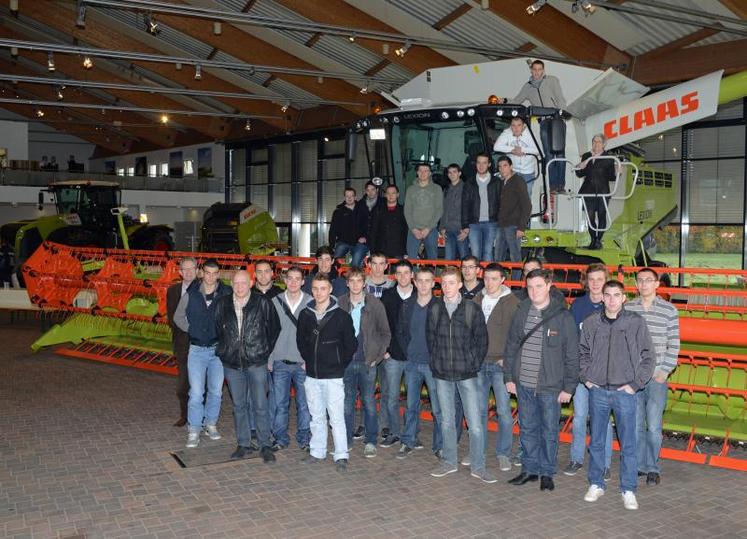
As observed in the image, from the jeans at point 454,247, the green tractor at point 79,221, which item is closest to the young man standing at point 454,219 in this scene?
the jeans at point 454,247

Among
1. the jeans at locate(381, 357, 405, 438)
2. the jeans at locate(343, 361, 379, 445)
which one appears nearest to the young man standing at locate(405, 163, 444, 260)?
the jeans at locate(381, 357, 405, 438)

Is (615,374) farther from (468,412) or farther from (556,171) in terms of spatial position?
(556,171)

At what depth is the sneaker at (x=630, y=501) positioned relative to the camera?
5445 millimetres

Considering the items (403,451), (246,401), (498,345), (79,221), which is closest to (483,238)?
(498,345)

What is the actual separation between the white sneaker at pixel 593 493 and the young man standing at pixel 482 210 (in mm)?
3952

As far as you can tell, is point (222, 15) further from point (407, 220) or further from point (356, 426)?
point (356, 426)

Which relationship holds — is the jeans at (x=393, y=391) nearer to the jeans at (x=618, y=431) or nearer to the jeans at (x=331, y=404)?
the jeans at (x=331, y=404)

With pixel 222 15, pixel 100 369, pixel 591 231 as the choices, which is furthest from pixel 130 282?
pixel 591 231

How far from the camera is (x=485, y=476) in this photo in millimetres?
6086

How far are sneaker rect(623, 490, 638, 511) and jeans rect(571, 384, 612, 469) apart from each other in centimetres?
35

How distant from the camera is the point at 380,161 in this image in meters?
10.8

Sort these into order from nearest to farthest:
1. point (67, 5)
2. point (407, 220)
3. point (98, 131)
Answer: point (407, 220) < point (67, 5) < point (98, 131)

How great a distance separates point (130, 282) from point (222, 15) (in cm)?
545

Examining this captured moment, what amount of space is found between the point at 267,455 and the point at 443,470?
1.61m
